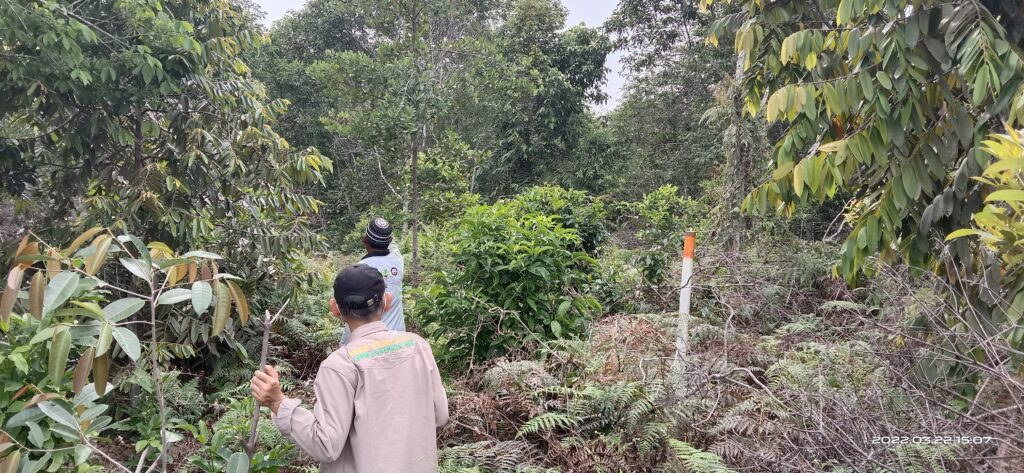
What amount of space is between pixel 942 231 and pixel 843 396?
35.6 inches

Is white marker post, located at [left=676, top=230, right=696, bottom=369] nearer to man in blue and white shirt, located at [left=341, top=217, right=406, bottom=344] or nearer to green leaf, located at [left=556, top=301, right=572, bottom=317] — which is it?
green leaf, located at [left=556, top=301, right=572, bottom=317]

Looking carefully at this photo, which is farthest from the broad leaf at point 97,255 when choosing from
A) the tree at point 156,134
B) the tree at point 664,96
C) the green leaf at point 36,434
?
the tree at point 664,96

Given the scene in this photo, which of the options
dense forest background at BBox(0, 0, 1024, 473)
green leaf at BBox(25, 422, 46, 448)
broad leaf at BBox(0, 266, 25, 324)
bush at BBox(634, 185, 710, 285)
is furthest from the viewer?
bush at BBox(634, 185, 710, 285)

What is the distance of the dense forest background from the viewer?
2.18m

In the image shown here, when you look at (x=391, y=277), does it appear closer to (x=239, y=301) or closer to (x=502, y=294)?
(x=502, y=294)

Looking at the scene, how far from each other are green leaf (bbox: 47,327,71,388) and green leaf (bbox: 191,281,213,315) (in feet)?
1.05

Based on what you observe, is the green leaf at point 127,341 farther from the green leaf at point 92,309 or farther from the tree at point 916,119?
the tree at point 916,119

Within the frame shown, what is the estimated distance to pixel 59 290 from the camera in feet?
5.42

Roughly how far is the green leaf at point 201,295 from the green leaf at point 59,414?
53cm

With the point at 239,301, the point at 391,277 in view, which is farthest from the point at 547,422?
the point at 239,301

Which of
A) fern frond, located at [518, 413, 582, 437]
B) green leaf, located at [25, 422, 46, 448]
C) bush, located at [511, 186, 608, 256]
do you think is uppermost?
bush, located at [511, 186, 608, 256]

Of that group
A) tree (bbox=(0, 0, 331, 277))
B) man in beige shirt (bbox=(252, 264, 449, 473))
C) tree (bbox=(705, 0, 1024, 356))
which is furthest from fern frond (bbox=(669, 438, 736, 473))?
tree (bbox=(0, 0, 331, 277))

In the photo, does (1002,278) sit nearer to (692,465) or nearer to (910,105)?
(910,105)

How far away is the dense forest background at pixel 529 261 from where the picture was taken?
7.14 ft
